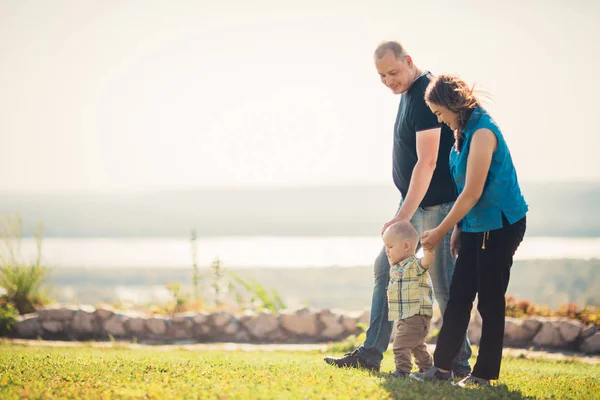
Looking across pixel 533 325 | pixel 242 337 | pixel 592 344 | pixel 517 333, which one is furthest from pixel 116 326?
pixel 592 344

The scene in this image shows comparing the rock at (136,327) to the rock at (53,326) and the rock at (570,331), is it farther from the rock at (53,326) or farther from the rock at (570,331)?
the rock at (570,331)

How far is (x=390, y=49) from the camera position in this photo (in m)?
4.91

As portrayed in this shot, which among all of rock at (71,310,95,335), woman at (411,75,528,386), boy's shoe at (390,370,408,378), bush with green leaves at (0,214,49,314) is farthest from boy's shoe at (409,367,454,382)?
bush with green leaves at (0,214,49,314)

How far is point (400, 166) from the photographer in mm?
5133

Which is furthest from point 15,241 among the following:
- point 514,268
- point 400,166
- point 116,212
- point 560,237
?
point 116,212

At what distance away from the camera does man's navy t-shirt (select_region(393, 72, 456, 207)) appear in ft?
16.0

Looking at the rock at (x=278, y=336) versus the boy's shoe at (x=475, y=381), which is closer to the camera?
the boy's shoe at (x=475, y=381)

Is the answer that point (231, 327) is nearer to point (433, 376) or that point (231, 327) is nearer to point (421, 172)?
point (433, 376)

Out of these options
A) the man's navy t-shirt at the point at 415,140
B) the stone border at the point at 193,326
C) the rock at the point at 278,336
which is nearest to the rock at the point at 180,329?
the stone border at the point at 193,326

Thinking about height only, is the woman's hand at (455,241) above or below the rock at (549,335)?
above

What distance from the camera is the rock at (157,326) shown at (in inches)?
355

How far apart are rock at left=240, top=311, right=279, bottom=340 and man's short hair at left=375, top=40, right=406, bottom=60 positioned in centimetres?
491

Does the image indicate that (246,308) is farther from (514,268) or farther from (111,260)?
(111,260)

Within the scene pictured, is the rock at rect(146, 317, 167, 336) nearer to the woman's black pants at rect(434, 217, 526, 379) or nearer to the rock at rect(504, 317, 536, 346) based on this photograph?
the rock at rect(504, 317, 536, 346)
